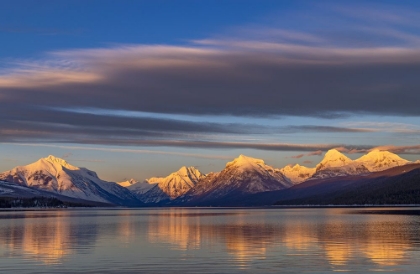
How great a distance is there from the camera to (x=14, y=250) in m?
75.8

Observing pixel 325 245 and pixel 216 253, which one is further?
pixel 325 245

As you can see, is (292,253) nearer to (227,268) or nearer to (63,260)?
(227,268)

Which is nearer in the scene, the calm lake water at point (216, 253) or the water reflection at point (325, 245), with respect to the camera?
the calm lake water at point (216, 253)

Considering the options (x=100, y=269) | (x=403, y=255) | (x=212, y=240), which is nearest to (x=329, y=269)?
(x=403, y=255)

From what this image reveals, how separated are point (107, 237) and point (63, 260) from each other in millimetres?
31537

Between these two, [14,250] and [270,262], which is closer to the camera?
[270,262]

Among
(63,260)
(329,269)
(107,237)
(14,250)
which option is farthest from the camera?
(107,237)

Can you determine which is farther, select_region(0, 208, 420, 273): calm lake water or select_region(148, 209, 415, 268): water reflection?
select_region(148, 209, 415, 268): water reflection

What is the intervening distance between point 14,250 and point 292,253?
1210 inches

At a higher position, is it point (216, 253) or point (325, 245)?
point (325, 245)

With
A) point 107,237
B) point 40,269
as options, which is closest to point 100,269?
point 40,269

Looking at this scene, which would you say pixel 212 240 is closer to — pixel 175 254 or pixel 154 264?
pixel 175 254

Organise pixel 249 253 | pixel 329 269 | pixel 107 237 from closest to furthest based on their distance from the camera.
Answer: pixel 329 269 → pixel 249 253 → pixel 107 237

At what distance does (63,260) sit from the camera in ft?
212
